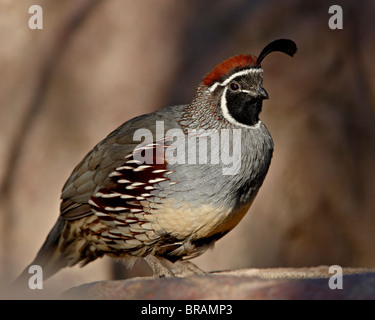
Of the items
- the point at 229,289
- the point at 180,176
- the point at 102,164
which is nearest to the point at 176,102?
the point at 102,164

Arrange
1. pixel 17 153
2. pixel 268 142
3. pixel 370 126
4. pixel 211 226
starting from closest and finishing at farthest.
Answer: pixel 211 226 < pixel 268 142 < pixel 17 153 < pixel 370 126

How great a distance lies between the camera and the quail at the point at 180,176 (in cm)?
397

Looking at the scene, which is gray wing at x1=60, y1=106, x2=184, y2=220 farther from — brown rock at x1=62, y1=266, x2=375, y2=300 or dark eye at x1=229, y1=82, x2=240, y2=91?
brown rock at x1=62, y1=266, x2=375, y2=300

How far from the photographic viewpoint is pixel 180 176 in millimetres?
3996

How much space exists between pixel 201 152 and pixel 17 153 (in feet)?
9.72

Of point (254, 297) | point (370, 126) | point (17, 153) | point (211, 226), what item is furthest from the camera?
point (370, 126)

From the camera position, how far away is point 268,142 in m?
4.29

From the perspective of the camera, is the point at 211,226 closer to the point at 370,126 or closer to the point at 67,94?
the point at 67,94

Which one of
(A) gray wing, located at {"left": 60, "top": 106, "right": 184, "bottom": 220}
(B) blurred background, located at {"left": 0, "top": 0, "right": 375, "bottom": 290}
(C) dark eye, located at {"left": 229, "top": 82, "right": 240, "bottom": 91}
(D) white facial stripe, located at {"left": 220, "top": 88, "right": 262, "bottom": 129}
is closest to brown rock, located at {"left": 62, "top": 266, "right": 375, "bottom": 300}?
(A) gray wing, located at {"left": 60, "top": 106, "right": 184, "bottom": 220}

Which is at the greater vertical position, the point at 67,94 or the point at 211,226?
the point at 67,94

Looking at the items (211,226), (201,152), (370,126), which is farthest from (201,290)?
(370,126)

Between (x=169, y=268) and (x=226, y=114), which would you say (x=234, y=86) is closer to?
(x=226, y=114)

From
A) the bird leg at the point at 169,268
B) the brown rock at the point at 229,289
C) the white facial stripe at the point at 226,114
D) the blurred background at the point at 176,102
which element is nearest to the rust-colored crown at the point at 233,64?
the white facial stripe at the point at 226,114

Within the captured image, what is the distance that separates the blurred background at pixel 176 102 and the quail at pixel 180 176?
1870 millimetres
